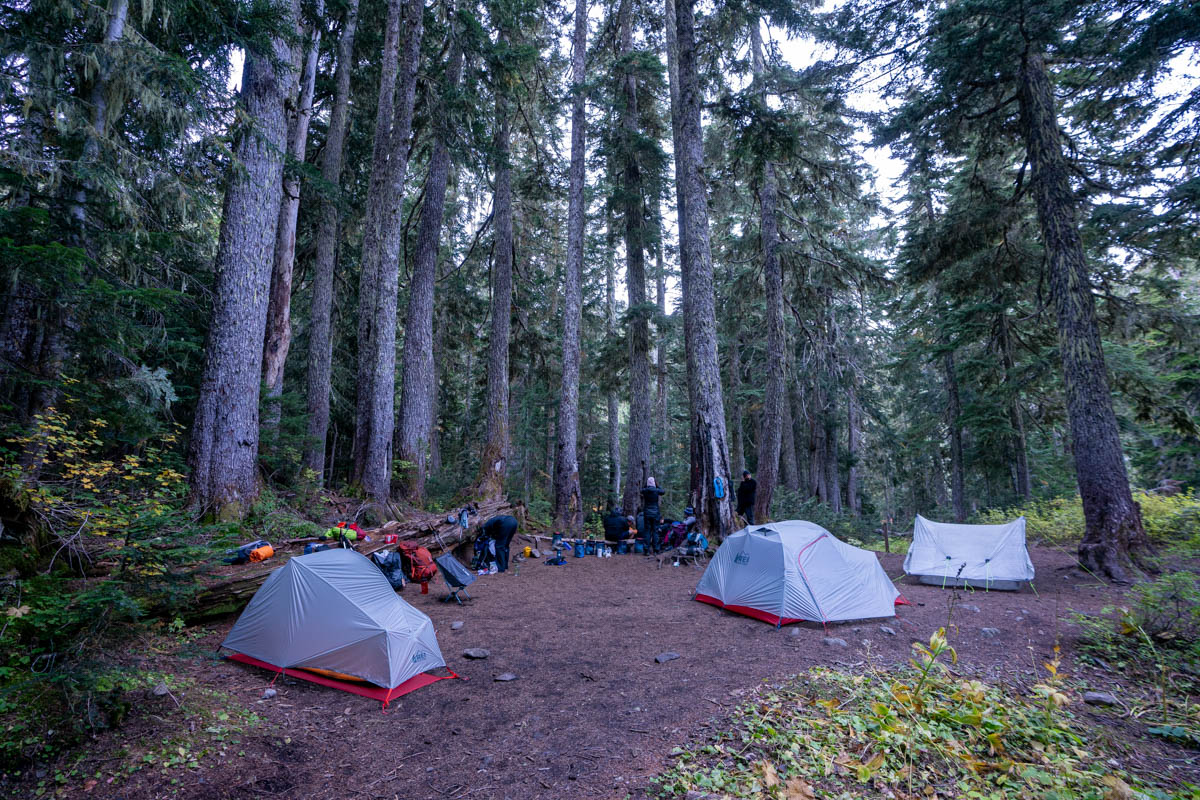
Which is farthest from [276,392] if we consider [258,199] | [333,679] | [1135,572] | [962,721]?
[1135,572]

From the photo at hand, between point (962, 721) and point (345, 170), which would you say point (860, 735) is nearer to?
point (962, 721)

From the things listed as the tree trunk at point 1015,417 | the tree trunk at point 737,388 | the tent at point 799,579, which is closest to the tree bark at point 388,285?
the tent at point 799,579

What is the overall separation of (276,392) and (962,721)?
1278 centimetres

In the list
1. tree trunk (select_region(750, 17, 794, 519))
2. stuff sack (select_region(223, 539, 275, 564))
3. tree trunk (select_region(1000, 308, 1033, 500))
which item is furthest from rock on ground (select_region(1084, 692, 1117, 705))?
tree trunk (select_region(1000, 308, 1033, 500))

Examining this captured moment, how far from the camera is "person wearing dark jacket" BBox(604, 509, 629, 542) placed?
13.1m

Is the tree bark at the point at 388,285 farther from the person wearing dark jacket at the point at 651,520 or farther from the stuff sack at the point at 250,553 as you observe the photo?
→ the person wearing dark jacket at the point at 651,520

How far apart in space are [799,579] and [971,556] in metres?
4.76

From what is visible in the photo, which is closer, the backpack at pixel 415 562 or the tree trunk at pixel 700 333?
the backpack at pixel 415 562

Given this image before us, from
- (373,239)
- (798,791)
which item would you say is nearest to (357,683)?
(798,791)

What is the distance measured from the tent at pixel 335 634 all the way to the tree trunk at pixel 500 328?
7.81m

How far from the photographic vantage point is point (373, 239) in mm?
12562

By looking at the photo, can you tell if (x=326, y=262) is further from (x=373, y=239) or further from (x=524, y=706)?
(x=524, y=706)

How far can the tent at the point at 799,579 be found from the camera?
7004 millimetres

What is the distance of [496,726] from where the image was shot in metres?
4.37
